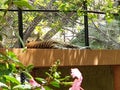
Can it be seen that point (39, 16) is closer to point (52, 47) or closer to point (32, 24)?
point (32, 24)

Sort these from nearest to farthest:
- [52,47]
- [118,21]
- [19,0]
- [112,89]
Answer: [19,0] → [52,47] → [112,89] → [118,21]

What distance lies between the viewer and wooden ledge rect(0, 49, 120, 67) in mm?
2234

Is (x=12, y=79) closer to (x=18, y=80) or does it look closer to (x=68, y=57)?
(x=18, y=80)

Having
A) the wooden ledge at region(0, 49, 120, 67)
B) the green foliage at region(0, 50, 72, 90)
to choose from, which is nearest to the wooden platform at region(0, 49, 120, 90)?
the wooden ledge at region(0, 49, 120, 67)

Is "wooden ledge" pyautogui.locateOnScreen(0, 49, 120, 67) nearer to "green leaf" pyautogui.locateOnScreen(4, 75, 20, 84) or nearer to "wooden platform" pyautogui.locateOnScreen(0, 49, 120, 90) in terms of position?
"wooden platform" pyautogui.locateOnScreen(0, 49, 120, 90)

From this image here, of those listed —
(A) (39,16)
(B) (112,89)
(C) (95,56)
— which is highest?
(A) (39,16)

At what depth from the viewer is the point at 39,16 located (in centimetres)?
366

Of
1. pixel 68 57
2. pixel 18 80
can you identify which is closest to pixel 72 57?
pixel 68 57

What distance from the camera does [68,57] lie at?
97.4 inches

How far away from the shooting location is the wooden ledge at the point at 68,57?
7.33ft

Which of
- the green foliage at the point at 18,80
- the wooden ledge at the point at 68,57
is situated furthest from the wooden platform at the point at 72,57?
the green foliage at the point at 18,80

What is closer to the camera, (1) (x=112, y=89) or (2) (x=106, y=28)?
(1) (x=112, y=89)

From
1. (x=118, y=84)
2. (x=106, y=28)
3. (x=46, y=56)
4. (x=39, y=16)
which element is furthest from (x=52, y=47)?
(x=106, y=28)

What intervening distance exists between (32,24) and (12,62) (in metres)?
2.99
